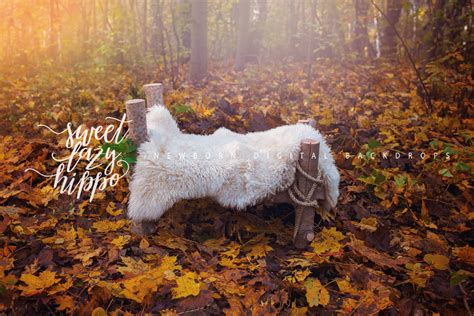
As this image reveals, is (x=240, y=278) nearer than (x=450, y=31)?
Yes

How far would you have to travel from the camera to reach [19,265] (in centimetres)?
244

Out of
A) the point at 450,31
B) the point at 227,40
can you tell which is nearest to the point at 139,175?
the point at 450,31

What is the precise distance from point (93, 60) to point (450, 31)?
33.1ft

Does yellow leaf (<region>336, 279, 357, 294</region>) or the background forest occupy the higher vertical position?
the background forest

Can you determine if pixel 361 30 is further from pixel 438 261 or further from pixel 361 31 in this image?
pixel 438 261

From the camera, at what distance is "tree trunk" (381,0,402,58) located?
9.52 m

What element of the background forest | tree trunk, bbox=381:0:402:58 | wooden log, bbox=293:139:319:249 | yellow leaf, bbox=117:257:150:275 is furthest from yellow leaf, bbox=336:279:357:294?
tree trunk, bbox=381:0:402:58

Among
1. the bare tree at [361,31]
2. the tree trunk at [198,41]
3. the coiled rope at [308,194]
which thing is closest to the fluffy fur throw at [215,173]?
the coiled rope at [308,194]

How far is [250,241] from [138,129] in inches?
50.9

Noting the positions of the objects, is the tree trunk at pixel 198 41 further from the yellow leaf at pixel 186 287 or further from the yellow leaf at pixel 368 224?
the yellow leaf at pixel 186 287

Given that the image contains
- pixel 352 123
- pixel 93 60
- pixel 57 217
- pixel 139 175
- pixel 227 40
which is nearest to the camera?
pixel 139 175

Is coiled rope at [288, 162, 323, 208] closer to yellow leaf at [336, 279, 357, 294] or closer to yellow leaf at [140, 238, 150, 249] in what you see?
yellow leaf at [336, 279, 357, 294]

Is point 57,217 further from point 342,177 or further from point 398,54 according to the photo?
point 398,54

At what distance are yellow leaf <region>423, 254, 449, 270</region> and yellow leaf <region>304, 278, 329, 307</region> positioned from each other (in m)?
0.80
